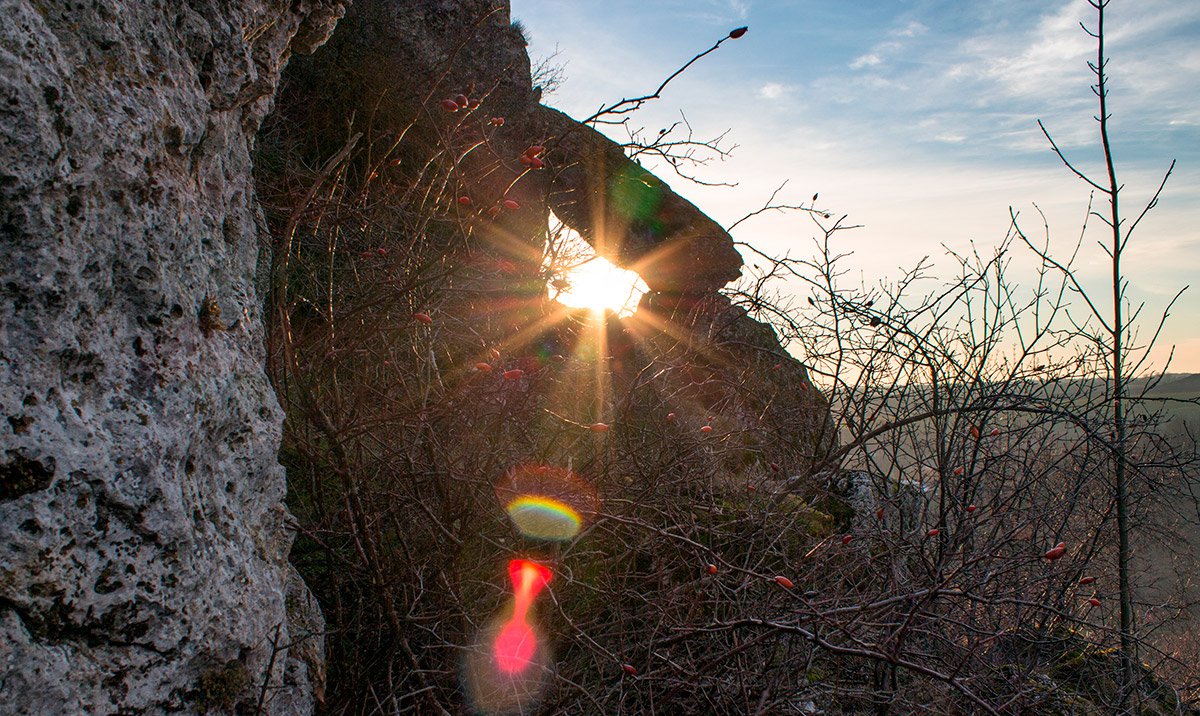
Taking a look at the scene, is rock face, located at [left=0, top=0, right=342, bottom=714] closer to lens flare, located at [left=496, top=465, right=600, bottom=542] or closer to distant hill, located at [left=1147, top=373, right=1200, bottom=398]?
lens flare, located at [left=496, top=465, right=600, bottom=542]

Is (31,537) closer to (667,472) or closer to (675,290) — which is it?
(667,472)

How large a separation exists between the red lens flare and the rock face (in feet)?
3.77

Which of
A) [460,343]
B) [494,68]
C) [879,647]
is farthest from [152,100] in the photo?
[494,68]

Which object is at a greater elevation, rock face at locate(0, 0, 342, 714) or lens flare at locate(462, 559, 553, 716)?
rock face at locate(0, 0, 342, 714)

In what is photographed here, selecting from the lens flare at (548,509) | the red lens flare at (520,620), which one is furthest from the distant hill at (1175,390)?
the red lens flare at (520,620)

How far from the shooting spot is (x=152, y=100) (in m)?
1.33

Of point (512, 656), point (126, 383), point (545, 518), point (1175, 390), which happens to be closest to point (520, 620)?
point (512, 656)

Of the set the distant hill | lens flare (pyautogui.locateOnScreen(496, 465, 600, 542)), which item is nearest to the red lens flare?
lens flare (pyautogui.locateOnScreen(496, 465, 600, 542))

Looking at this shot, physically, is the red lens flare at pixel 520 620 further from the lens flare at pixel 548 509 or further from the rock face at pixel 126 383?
the rock face at pixel 126 383

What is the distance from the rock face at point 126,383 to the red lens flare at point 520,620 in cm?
115

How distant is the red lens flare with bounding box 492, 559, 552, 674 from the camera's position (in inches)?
104

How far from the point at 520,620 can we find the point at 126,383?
198cm

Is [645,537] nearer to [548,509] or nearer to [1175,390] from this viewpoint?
[548,509]

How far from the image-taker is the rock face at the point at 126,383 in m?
1.02
